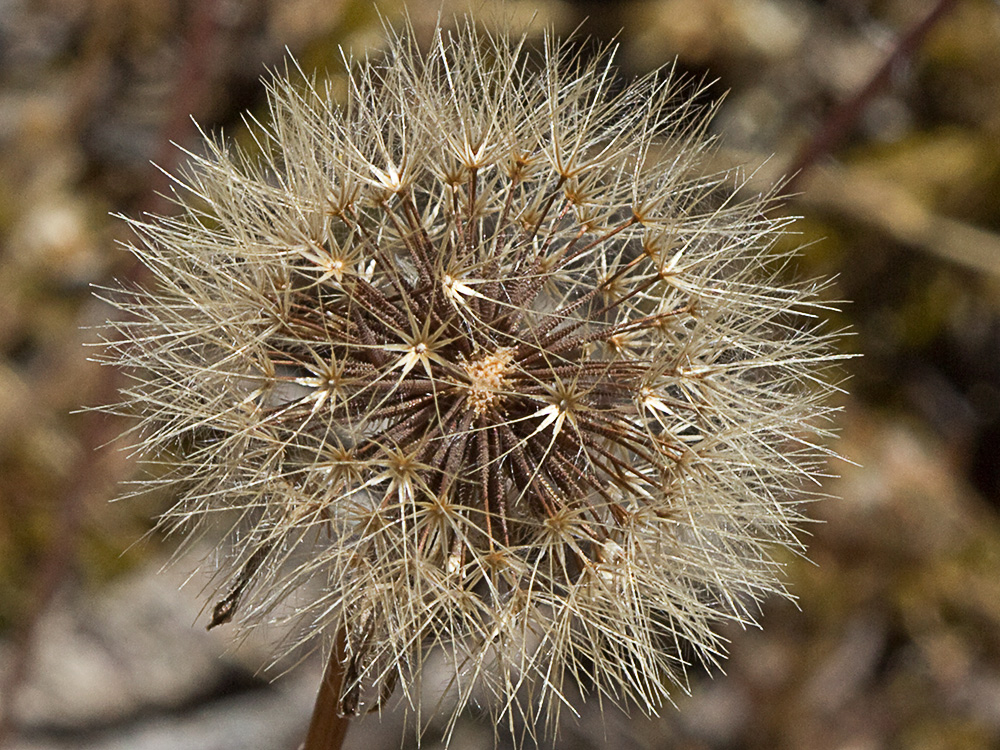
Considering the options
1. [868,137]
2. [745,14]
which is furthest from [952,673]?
[745,14]

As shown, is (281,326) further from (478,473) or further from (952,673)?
(952,673)

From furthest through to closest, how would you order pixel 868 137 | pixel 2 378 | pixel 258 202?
1. pixel 868 137
2. pixel 2 378
3. pixel 258 202

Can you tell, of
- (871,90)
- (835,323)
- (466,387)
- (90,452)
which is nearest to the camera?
(466,387)

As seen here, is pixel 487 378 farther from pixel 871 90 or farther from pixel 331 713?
pixel 871 90

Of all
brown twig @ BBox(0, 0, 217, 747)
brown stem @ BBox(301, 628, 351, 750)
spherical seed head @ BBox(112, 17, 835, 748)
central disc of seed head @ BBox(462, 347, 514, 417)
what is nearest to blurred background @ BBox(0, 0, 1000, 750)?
brown twig @ BBox(0, 0, 217, 747)

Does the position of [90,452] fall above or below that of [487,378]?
above

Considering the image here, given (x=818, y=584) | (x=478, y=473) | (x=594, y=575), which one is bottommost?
(x=818, y=584)

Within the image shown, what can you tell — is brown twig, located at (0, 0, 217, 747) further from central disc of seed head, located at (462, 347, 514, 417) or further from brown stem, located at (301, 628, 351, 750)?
central disc of seed head, located at (462, 347, 514, 417)

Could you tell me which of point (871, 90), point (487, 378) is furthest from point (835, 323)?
point (487, 378)
